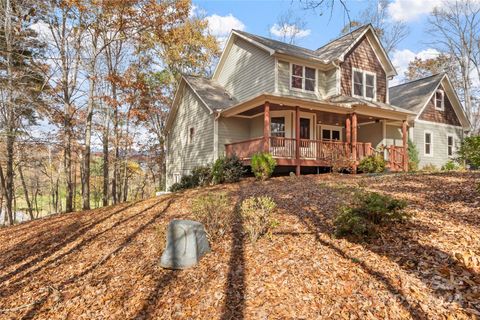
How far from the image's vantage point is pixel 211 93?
18.3 meters

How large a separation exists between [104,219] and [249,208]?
5.60 metres

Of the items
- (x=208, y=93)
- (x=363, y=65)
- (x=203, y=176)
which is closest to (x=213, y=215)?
(x=203, y=176)

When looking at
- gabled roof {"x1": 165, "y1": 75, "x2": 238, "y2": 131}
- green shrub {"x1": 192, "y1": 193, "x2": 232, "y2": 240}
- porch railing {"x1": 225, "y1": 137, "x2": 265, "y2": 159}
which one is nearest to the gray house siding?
gabled roof {"x1": 165, "y1": 75, "x2": 238, "y2": 131}

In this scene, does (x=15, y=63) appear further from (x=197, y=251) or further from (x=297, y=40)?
(x=297, y=40)

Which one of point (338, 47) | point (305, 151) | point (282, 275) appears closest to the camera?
point (282, 275)

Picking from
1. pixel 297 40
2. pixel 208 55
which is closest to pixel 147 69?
pixel 208 55

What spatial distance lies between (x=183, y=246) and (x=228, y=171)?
845 centimetres

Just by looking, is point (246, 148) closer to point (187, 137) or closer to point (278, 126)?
point (278, 126)

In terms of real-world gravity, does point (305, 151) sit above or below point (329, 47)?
below

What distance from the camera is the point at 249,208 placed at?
219 inches

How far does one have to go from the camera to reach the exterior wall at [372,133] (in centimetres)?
1858

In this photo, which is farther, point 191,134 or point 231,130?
point 191,134

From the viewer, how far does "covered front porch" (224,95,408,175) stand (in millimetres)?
13859

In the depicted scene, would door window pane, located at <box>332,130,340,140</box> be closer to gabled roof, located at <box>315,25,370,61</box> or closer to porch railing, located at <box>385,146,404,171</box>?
porch railing, located at <box>385,146,404,171</box>
